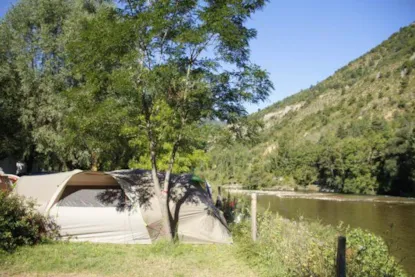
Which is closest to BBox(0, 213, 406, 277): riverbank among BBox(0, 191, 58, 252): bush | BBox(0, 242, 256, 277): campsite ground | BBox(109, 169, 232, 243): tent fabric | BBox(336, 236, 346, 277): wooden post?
BBox(0, 242, 256, 277): campsite ground

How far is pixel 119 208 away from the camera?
9.30m

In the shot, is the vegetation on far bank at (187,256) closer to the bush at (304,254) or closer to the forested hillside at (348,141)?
the bush at (304,254)

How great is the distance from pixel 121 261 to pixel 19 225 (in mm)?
2576

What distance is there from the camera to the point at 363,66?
164 meters

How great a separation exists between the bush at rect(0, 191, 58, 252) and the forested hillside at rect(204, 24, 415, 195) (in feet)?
16.3

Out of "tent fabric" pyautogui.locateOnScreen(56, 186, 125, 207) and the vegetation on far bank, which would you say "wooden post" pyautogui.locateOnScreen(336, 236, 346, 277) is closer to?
the vegetation on far bank

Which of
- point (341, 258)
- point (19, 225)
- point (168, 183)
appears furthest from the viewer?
point (168, 183)

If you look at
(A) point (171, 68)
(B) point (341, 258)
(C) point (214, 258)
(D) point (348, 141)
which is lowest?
(C) point (214, 258)

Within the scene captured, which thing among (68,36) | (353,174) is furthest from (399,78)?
(68,36)

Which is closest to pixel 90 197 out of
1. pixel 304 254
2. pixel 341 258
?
pixel 304 254

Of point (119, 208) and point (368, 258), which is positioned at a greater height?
point (119, 208)

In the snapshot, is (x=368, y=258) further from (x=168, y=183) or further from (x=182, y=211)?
(x=168, y=183)

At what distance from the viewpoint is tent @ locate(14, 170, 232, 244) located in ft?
29.7

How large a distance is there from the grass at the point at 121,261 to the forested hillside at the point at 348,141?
2.86 metres
